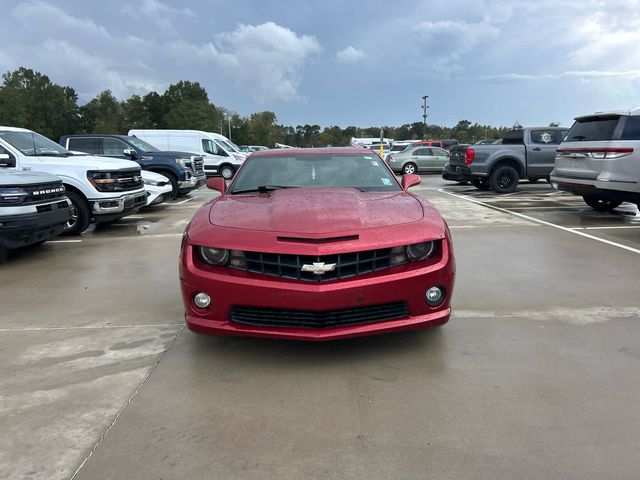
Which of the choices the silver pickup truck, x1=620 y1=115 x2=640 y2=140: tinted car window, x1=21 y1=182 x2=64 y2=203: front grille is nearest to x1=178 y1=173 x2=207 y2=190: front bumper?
x1=21 y1=182 x2=64 y2=203: front grille

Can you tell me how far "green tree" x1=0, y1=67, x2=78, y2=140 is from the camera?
8400 cm

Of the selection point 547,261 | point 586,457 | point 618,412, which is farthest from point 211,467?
point 547,261

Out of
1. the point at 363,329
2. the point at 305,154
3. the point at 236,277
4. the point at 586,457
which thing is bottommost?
the point at 586,457

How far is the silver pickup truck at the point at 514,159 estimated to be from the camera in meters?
14.2

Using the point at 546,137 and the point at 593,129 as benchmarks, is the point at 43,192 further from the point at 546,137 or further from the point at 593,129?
the point at 546,137

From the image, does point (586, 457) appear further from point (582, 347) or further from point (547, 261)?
point (547, 261)

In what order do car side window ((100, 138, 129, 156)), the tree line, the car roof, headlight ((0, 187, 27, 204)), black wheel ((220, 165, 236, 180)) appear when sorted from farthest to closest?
the tree line → black wheel ((220, 165, 236, 180)) → car side window ((100, 138, 129, 156)) → headlight ((0, 187, 27, 204)) → the car roof

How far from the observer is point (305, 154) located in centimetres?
497

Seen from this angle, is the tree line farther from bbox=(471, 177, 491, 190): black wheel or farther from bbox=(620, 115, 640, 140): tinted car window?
bbox=(620, 115, 640, 140): tinted car window

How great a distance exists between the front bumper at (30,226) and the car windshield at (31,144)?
2.14 meters

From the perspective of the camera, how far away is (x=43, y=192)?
21.2ft

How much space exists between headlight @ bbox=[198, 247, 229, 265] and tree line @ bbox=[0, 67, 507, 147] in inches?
2903

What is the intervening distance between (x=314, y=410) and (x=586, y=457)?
1378mm

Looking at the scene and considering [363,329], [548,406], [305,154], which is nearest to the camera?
[548,406]
